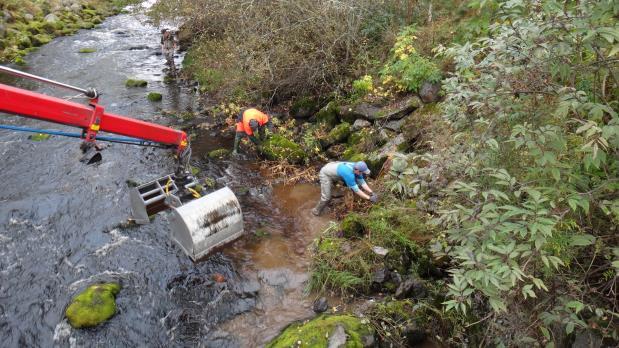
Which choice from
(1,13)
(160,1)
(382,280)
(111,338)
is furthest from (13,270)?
(1,13)

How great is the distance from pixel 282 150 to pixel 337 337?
552 cm

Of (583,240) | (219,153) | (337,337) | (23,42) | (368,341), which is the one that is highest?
(583,240)

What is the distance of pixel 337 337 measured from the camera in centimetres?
490

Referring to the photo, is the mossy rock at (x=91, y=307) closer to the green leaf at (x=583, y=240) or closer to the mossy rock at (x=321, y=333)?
the mossy rock at (x=321, y=333)

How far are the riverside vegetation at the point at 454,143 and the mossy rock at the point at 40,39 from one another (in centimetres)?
953

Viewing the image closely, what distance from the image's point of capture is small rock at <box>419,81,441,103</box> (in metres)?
9.20

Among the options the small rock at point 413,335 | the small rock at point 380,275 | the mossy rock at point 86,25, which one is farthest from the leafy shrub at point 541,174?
the mossy rock at point 86,25

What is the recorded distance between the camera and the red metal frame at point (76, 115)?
484 centimetres

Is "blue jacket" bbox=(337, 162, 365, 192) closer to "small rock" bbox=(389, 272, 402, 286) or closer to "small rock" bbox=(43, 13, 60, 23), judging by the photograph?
"small rock" bbox=(389, 272, 402, 286)

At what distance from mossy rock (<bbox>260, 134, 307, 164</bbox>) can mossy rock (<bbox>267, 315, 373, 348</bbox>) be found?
484cm

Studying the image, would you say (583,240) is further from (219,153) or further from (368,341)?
(219,153)

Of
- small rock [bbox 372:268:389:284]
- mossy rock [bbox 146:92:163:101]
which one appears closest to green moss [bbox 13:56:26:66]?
mossy rock [bbox 146:92:163:101]

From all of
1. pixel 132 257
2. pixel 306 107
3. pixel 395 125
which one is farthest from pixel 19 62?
pixel 395 125

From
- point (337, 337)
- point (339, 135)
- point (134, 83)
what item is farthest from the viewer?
point (134, 83)
